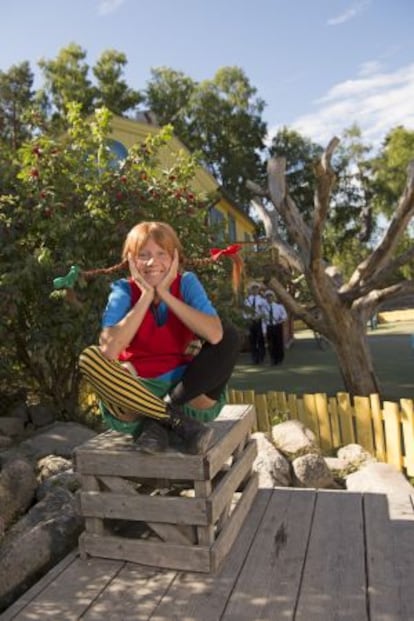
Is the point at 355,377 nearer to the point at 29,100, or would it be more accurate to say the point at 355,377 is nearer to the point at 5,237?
the point at 5,237

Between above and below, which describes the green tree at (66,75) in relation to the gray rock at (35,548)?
above

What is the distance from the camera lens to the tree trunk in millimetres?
Answer: 8352

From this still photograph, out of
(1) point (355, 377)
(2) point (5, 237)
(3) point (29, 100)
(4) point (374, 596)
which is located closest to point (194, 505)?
(4) point (374, 596)

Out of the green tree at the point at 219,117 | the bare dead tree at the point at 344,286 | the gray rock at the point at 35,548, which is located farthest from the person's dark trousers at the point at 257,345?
the green tree at the point at 219,117

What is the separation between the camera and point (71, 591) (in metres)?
2.62

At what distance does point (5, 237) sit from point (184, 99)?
109ft

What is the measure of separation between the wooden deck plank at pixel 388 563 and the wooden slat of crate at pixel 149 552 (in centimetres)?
78

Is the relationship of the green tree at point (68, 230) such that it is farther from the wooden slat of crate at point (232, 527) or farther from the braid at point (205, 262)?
the wooden slat of crate at point (232, 527)

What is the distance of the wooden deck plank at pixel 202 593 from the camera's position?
7.88ft

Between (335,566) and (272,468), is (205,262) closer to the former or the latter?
(335,566)

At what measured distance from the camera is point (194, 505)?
8.89 feet

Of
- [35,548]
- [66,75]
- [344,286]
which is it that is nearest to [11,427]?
[35,548]

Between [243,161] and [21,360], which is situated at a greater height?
[243,161]

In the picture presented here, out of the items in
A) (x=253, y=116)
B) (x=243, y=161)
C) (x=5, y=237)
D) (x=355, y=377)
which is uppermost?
(x=253, y=116)
